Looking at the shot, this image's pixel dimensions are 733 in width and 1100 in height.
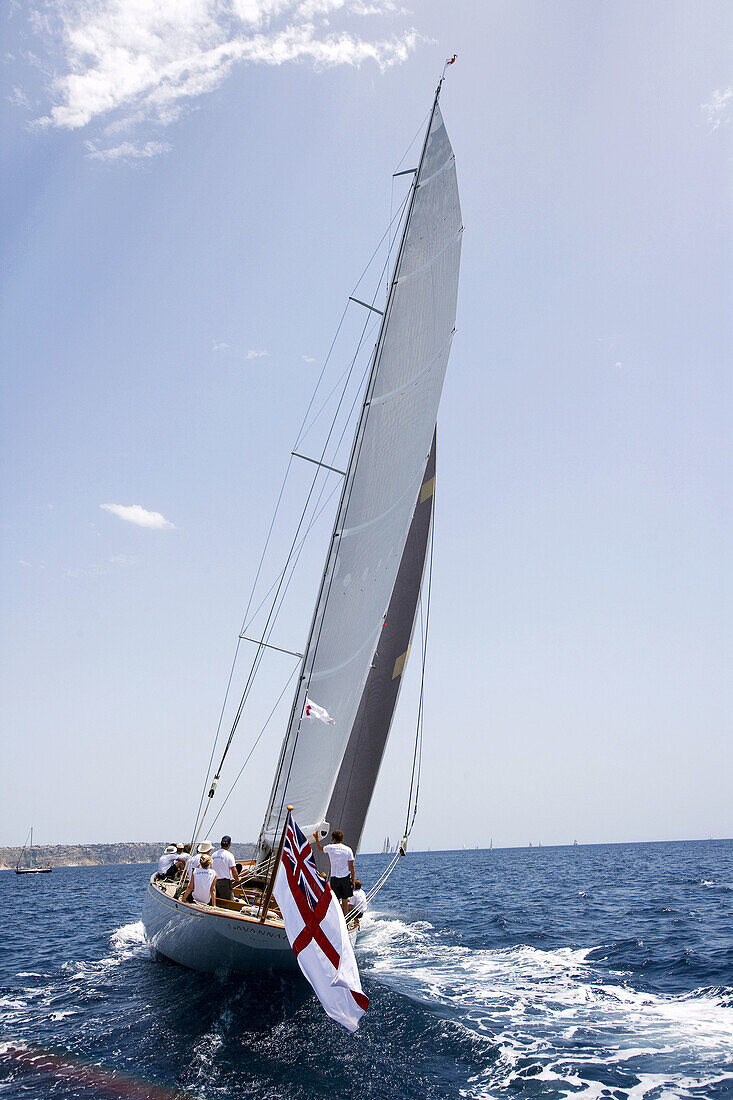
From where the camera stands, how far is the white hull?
10.1 metres

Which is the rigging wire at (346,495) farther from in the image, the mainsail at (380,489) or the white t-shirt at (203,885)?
the white t-shirt at (203,885)

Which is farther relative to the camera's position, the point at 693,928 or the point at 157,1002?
the point at 693,928

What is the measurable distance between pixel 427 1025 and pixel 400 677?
21.7 ft

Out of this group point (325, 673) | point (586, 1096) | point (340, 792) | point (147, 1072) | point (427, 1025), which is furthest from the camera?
point (340, 792)

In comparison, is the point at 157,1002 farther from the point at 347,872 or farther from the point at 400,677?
the point at 400,677

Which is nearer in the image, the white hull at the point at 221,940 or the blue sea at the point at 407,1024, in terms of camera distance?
the blue sea at the point at 407,1024

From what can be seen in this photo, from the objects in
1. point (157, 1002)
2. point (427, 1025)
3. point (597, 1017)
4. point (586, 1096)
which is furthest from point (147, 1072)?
point (597, 1017)

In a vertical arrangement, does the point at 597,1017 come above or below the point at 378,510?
below

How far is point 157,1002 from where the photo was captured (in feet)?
35.2

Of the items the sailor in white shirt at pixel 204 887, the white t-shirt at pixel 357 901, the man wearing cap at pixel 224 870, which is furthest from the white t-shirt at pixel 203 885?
the white t-shirt at pixel 357 901

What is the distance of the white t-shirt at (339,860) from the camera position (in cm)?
1105

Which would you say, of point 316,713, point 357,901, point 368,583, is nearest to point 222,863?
point 357,901

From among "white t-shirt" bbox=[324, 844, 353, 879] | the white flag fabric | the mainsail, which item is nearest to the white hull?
"white t-shirt" bbox=[324, 844, 353, 879]

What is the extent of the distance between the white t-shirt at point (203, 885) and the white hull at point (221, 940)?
208 millimetres
